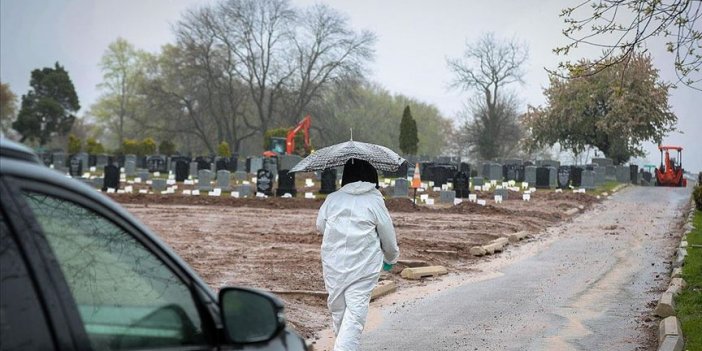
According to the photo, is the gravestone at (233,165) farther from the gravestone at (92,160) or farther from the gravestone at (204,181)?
the gravestone at (204,181)

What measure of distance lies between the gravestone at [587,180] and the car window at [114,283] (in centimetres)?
4760

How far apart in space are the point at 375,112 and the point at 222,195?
65.2 metres

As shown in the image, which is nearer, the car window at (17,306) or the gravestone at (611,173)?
the car window at (17,306)

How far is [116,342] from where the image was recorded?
3148 mm

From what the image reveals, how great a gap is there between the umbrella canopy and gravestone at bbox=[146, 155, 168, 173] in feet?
168

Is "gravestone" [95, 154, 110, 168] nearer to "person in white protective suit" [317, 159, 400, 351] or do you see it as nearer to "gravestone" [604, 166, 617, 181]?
"gravestone" [604, 166, 617, 181]

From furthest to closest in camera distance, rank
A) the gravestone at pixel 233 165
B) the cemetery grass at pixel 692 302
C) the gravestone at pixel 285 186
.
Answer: the gravestone at pixel 233 165
the gravestone at pixel 285 186
the cemetery grass at pixel 692 302

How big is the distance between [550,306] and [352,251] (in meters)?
6.05

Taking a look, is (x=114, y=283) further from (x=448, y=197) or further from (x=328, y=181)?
(x=328, y=181)

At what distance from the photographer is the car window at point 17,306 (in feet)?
8.75

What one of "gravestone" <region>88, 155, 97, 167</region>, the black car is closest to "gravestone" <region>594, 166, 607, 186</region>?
"gravestone" <region>88, 155, 97, 167</region>

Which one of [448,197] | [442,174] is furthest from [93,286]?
[442,174]

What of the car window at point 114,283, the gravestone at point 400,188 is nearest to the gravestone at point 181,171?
the gravestone at point 400,188

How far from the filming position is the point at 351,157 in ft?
29.5
